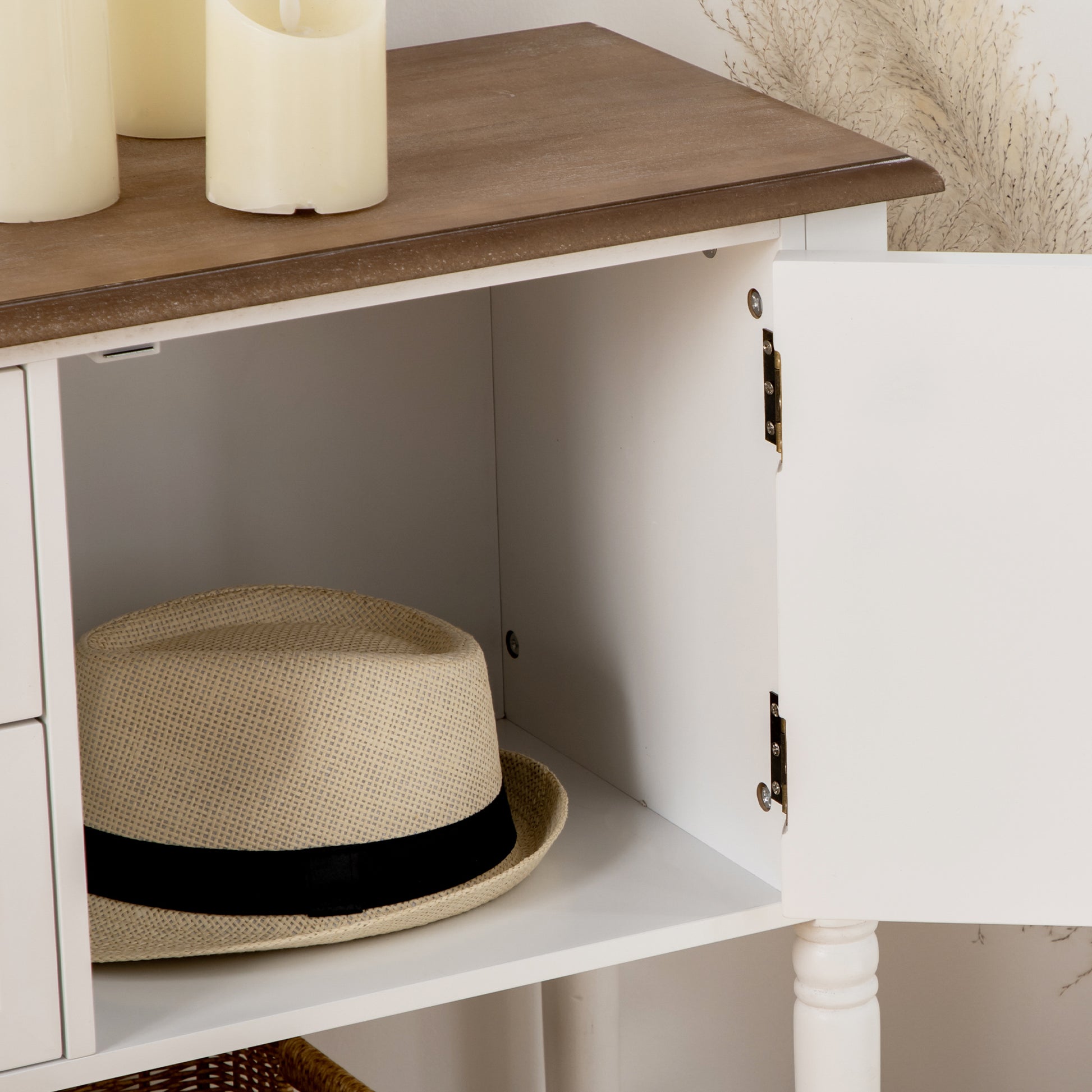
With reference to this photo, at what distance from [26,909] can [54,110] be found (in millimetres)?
359

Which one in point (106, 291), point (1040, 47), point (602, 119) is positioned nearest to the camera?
point (106, 291)

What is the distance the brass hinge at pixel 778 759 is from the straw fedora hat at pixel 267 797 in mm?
147

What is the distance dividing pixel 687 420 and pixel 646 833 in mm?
263

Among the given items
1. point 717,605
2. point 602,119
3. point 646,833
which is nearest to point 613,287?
point 602,119

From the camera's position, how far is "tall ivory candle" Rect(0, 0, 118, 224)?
71 cm

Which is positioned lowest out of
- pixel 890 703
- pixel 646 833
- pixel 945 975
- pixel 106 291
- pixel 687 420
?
pixel 945 975

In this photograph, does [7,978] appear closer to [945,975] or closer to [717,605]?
[717,605]

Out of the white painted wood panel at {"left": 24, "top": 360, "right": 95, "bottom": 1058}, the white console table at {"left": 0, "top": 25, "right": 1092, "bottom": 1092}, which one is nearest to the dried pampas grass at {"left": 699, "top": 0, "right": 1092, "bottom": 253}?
the white console table at {"left": 0, "top": 25, "right": 1092, "bottom": 1092}

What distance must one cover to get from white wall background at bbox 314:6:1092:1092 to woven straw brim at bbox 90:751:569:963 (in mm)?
537

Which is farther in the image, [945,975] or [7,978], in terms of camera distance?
[945,975]

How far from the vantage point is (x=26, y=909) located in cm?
72

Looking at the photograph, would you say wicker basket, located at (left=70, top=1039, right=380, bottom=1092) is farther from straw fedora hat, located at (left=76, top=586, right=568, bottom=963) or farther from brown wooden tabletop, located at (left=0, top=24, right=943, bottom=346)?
brown wooden tabletop, located at (left=0, top=24, right=943, bottom=346)

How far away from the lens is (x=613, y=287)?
0.96 metres

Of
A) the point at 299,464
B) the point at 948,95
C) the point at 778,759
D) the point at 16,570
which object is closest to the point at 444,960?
the point at 778,759
